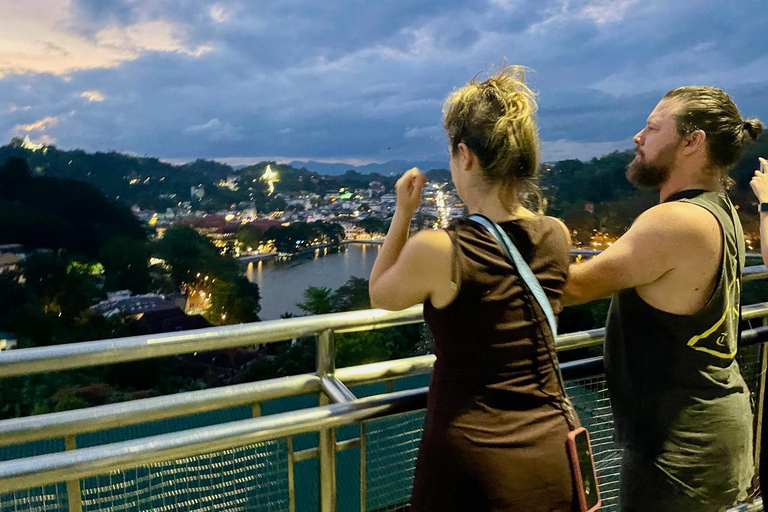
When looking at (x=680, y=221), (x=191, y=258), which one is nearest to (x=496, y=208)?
(x=680, y=221)

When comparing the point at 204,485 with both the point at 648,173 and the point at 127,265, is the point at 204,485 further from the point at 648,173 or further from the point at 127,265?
the point at 127,265

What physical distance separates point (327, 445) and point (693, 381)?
0.75 m

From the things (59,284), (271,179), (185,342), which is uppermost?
(271,179)

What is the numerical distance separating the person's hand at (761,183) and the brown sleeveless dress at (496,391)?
78 cm

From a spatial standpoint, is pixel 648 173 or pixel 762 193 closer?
pixel 648 173

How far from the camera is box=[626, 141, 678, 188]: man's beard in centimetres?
125

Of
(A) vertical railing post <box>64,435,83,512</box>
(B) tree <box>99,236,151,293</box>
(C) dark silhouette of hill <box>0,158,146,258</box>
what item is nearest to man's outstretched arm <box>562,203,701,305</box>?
(A) vertical railing post <box>64,435,83,512</box>

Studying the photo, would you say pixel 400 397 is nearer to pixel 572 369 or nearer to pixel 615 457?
pixel 572 369

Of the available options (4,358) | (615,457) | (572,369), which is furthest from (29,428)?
(615,457)

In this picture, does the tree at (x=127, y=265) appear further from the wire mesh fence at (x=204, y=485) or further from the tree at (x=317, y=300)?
the wire mesh fence at (x=204, y=485)

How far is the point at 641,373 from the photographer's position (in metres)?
Answer: 1.26

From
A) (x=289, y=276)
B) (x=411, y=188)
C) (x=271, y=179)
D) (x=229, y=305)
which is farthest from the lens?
(x=289, y=276)

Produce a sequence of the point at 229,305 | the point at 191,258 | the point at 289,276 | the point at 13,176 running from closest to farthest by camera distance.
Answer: the point at 229,305
the point at 191,258
the point at 289,276
the point at 13,176

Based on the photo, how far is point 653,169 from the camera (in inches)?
50.6
